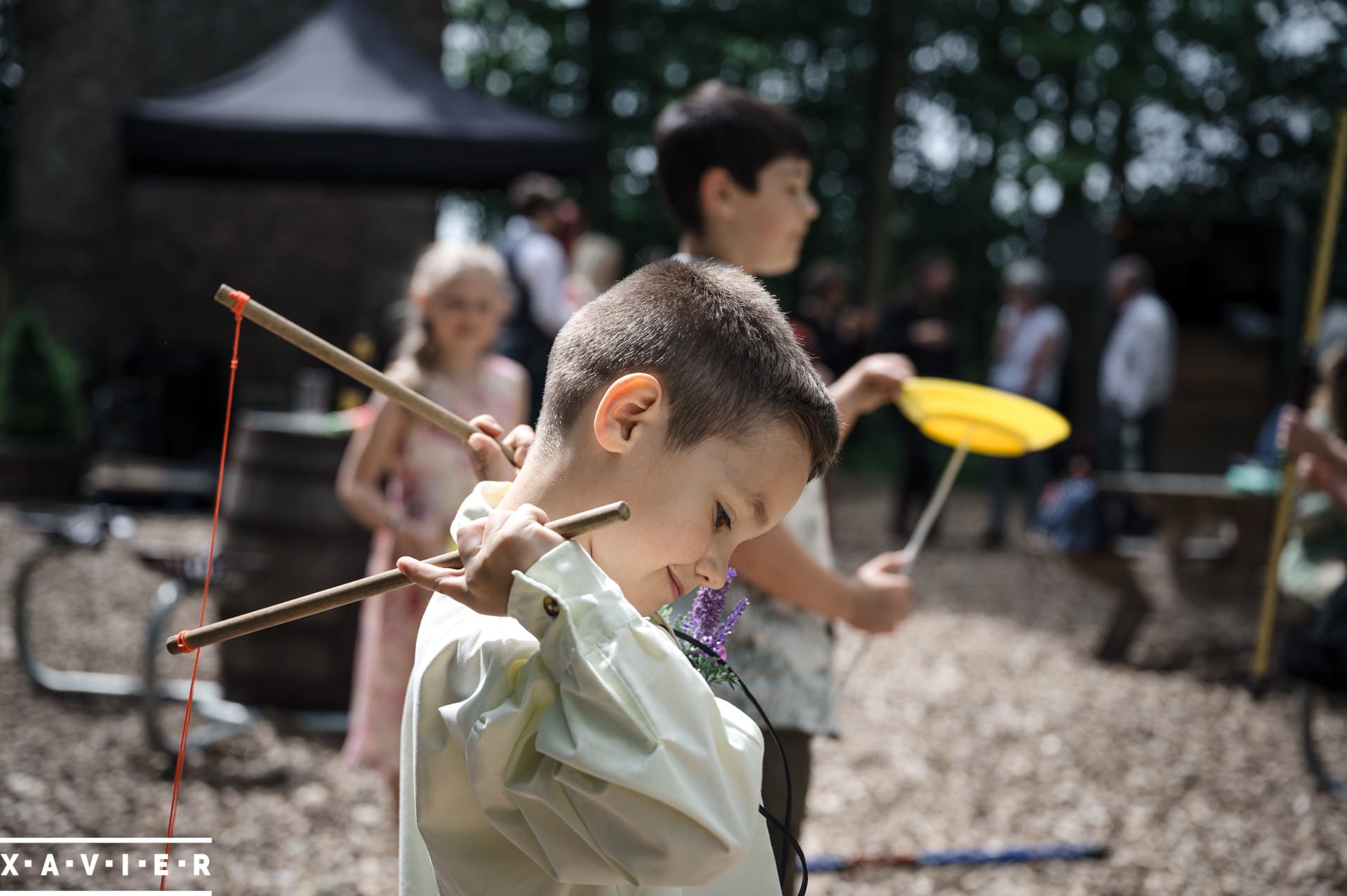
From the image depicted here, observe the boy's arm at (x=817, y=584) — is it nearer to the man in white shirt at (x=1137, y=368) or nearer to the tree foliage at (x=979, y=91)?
the man in white shirt at (x=1137, y=368)

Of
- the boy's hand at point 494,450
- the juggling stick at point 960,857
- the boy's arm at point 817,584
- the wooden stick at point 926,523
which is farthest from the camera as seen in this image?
the juggling stick at point 960,857

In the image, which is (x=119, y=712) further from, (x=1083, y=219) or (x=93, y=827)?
(x=1083, y=219)

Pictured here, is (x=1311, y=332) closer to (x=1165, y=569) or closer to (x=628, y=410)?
(x=1165, y=569)

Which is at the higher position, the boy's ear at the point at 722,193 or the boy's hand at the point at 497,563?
the boy's ear at the point at 722,193

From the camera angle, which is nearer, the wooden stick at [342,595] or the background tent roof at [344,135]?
the wooden stick at [342,595]

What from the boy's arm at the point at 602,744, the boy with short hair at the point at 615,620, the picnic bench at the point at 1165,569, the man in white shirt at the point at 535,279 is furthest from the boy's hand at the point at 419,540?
the picnic bench at the point at 1165,569

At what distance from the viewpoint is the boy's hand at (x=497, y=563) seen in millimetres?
1062

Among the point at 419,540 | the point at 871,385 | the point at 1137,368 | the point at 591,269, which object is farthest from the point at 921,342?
the point at 871,385

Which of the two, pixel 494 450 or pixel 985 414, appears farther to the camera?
pixel 985 414

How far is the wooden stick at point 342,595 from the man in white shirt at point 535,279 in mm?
5613

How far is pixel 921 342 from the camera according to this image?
924cm

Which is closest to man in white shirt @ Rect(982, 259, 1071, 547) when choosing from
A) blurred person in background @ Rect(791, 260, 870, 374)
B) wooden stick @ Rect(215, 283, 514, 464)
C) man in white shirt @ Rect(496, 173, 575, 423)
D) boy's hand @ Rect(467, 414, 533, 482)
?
blurred person in background @ Rect(791, 260, 870, 374)

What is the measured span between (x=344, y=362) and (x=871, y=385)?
111 cm

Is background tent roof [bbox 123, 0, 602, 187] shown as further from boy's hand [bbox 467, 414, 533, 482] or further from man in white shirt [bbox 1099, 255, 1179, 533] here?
boy's hand [bbox 467, 414, 533, 482]
